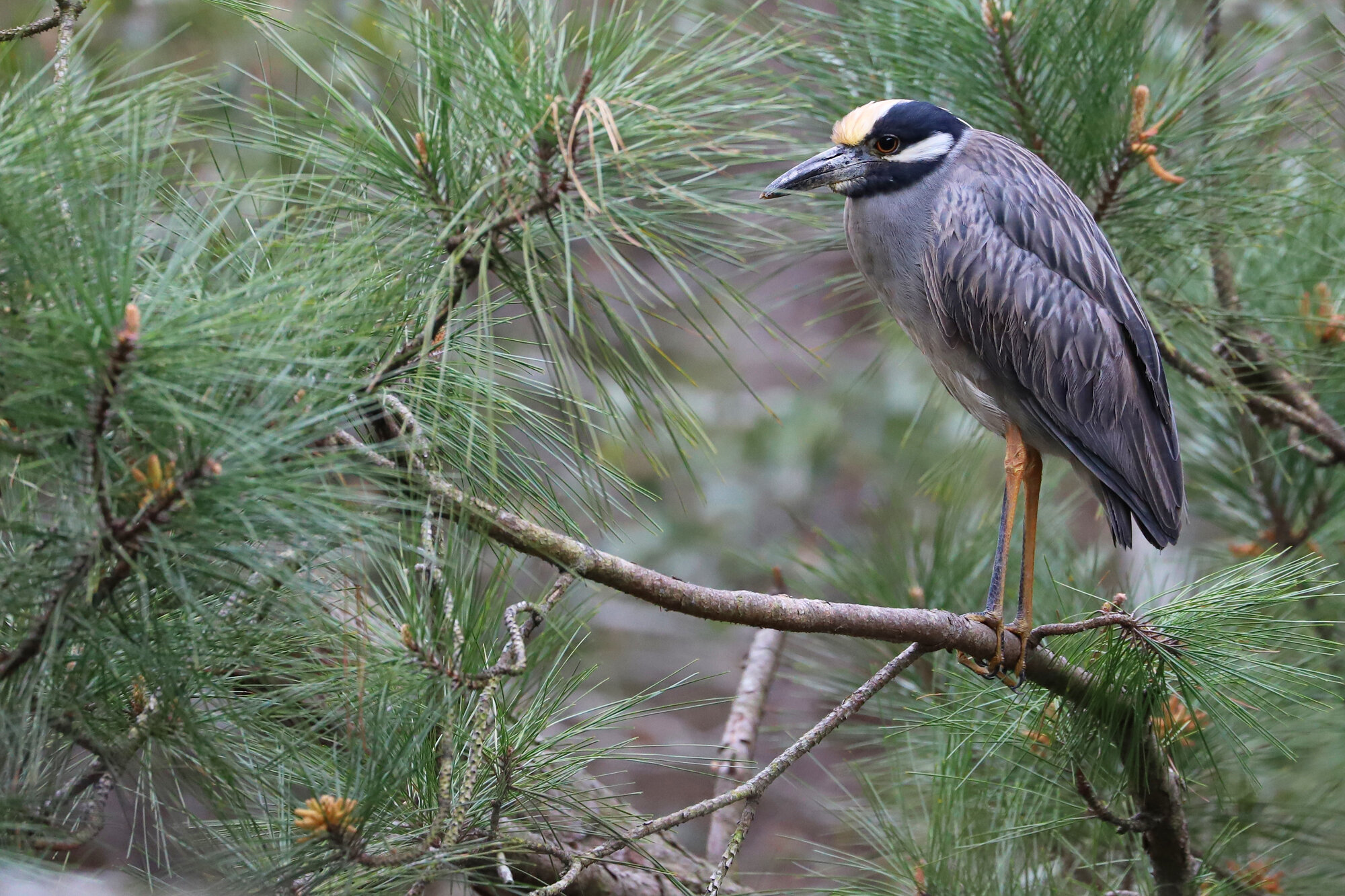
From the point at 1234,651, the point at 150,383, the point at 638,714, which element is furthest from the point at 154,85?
the point at 1234,651

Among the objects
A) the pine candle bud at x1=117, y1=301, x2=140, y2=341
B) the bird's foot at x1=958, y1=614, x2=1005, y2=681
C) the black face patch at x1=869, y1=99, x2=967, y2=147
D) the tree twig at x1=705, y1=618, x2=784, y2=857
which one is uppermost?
the black face patch at x1=869, y1=99, x2=967, y2=147

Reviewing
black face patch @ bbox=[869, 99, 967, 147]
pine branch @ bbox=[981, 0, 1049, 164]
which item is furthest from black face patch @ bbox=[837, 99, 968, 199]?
pine branch @ bbox=[981, 0, 1049, 164]

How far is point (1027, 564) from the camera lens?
1930 millimetres

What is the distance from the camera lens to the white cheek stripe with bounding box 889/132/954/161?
6.73ft

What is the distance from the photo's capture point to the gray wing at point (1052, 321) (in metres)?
Result: 2.03

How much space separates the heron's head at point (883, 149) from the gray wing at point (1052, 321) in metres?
0.08

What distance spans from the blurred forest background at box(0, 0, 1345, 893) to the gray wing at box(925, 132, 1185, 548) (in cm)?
20

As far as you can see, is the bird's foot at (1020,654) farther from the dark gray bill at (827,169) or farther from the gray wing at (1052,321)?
the dark gray bill at (827,169)

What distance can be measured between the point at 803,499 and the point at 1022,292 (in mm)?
3115

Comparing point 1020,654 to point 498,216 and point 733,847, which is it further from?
point 498,216

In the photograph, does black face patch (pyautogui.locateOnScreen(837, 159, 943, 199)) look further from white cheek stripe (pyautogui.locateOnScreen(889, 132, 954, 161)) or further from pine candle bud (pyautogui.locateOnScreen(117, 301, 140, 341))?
pine candle bud (pyautogui.locateOnScreen(117, 301, 140, 341))

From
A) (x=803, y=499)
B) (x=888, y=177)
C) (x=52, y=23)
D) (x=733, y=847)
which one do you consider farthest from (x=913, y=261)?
(x=803, y=499)

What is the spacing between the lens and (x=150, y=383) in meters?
0.79

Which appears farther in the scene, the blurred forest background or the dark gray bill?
the dark gray bill
